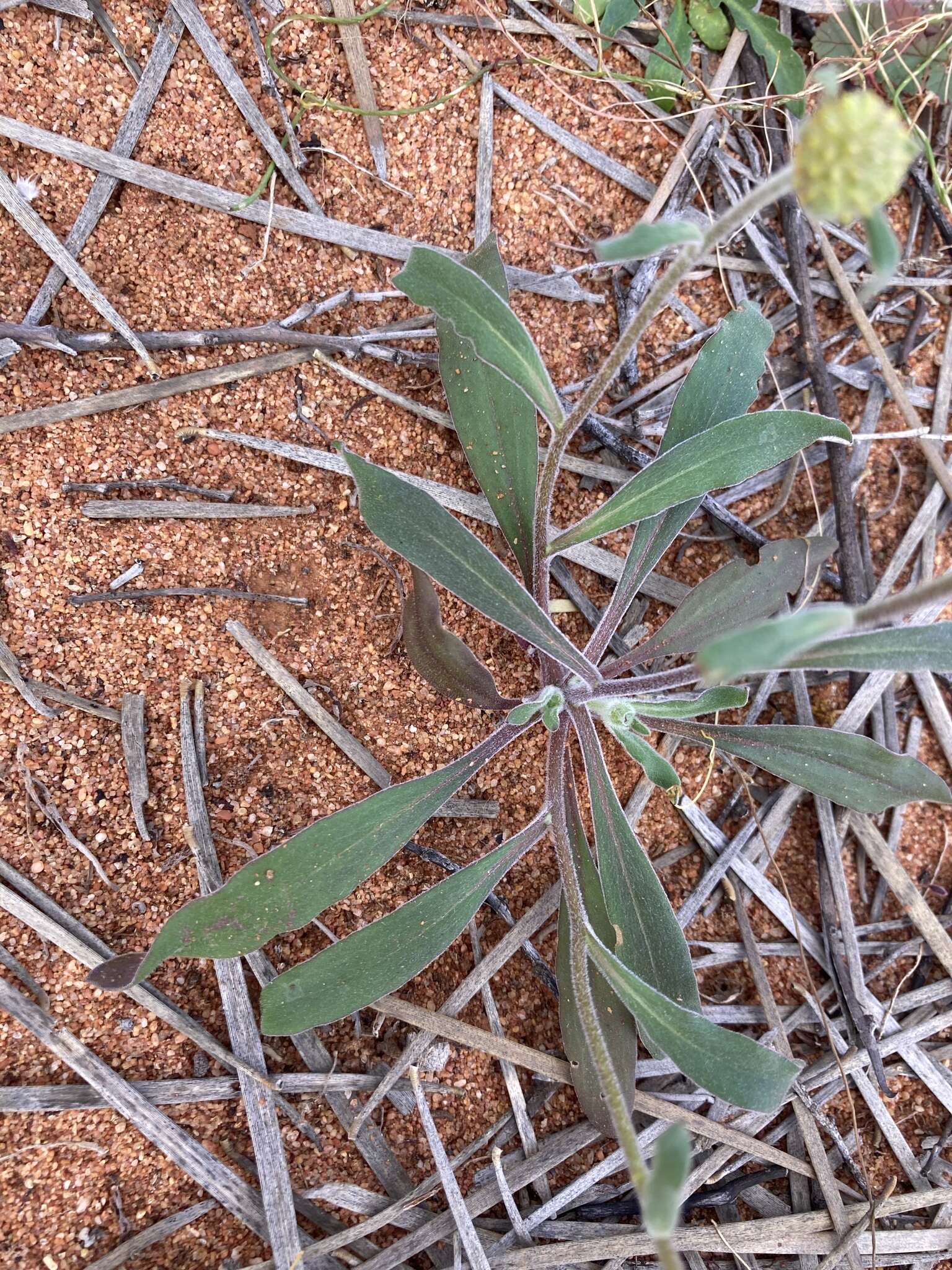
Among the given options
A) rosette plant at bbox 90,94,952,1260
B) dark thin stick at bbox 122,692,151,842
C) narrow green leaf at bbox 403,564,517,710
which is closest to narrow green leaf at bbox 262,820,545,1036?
rosette plant at bbox 90,94,952,1260

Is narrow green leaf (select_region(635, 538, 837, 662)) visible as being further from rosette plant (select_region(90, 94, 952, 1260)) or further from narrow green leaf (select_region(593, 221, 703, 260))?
narrow green leaf (select_region(593, 221, 703, 260))

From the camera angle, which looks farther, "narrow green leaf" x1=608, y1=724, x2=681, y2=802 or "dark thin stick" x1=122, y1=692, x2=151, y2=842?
"dark thin stick" x1=122, y1=692, x2=151, y2=842

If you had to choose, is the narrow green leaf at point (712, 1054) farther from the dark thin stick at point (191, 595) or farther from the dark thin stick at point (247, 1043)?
the dark thin stick at point (191, 595)

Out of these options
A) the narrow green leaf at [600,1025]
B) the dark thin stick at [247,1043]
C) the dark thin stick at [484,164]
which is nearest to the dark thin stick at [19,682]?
the dark thin stick at [247,1043]

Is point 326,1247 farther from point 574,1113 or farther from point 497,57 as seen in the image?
point 497,57

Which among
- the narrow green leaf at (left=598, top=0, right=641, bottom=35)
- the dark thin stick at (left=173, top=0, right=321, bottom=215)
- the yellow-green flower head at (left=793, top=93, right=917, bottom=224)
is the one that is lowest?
the yellow-green flower head at (left=793, top=93, right=917, bottom=224)

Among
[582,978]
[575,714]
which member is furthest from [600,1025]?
[575,714]
